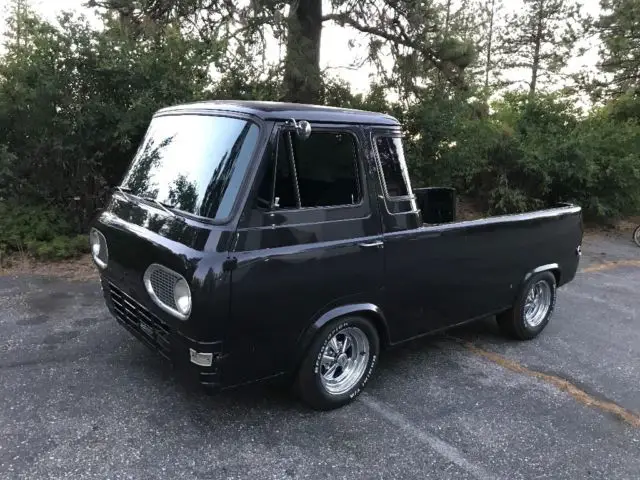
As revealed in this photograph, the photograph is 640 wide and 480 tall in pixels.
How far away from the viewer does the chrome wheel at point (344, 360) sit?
348cm

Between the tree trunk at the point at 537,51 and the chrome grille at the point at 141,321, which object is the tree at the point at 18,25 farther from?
the tree trunk at the point at 537,51

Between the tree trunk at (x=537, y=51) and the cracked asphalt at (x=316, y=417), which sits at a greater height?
the tree trunk at (x=537, y=51)

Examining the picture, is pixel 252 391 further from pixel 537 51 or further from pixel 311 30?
pixel 537 51

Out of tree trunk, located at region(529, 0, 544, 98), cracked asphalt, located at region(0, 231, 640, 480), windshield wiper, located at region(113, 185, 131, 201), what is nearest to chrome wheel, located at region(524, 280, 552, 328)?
cracked asphalt, located at region(0, 231, 640, 480)

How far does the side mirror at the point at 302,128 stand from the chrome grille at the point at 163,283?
107cm

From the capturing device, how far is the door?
114 inches

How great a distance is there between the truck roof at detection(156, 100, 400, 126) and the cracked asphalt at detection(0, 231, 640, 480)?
1.90 metres

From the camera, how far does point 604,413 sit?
3.69 metres

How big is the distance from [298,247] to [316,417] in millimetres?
1170

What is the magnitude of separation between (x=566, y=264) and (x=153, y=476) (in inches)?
164

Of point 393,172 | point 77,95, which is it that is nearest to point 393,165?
point 393,172

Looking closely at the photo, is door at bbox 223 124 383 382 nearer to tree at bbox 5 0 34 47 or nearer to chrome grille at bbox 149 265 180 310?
chrome grille at bbox 149 265 180 310

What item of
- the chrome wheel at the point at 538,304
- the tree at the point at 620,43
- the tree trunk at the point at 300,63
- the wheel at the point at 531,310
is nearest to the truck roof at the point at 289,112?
the wheel at the point at 531,310

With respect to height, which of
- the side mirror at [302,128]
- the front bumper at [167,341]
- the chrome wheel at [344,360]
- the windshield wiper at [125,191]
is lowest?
the chrome wheel at [344,360]
